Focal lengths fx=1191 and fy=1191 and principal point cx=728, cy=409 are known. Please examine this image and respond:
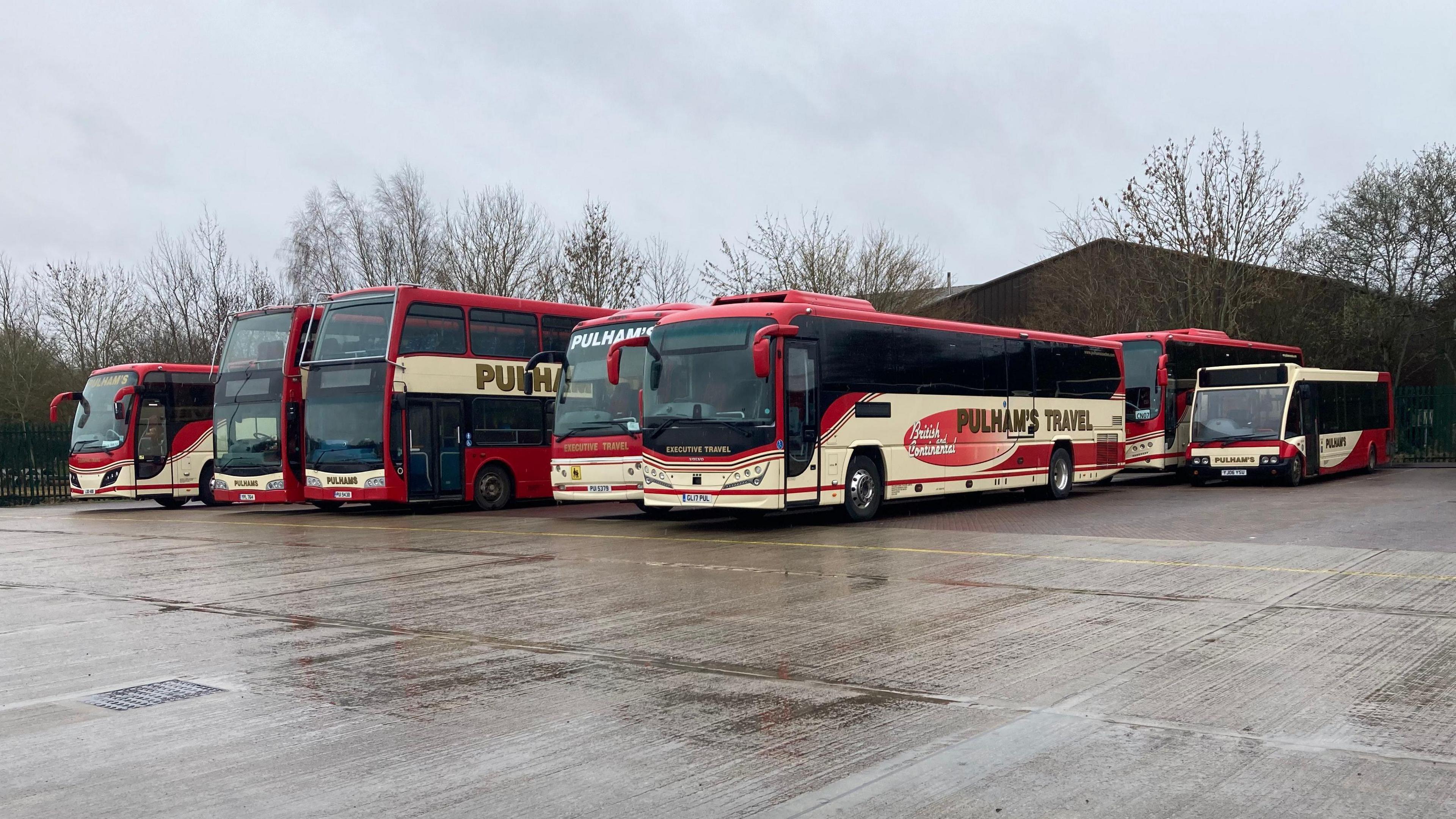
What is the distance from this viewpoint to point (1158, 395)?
27469 mm

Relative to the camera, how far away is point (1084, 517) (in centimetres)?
1798

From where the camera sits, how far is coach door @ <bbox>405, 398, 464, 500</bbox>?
68.8 ft

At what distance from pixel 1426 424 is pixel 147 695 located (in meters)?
38.9

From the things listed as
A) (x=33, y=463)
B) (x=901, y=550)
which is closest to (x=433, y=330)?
(x=901, y=550)

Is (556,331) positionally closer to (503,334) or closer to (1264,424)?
(503,334)

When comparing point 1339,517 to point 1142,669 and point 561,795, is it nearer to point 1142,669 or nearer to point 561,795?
point 1142,669

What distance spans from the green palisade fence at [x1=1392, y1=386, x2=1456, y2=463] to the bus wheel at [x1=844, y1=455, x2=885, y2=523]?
25849 millimetres

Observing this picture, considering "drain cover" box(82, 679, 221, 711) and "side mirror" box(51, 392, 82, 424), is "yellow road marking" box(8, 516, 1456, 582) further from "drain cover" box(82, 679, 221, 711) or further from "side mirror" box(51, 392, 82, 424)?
"side mirror" box(51, 392, 82, 424)

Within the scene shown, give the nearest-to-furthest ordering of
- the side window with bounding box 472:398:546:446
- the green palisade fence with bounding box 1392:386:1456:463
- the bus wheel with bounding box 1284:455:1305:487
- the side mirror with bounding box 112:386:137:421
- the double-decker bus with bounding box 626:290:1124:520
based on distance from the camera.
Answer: the double-decker bus with bounding box 626:290:1124:520 < the side window with bounding box 472:398:546:446 < the bus wheel with bounding box 1284:455:1305:487 < the side mirror with bounding box 112:386:137:421 < the green palisade fence with bounding box 1392:386:1456:463

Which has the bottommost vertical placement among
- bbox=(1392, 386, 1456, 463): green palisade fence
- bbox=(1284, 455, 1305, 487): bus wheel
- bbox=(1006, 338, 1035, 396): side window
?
bbox=(1284, 455, 1305, 487): bus wheel

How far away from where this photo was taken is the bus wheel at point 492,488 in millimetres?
22391

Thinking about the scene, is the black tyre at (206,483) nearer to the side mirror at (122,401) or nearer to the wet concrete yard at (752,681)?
the side mirror at (122,401)

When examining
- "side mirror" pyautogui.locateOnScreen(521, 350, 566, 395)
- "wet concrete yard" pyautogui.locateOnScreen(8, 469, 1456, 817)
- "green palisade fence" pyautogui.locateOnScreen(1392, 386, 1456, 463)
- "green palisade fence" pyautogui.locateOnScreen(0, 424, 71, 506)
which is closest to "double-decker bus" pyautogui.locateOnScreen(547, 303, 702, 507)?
"side mirror" pyautogui.locateOnScreen(521, 350, 566, 395)

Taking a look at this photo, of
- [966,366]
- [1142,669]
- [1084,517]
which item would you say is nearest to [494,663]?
[1142,669]
